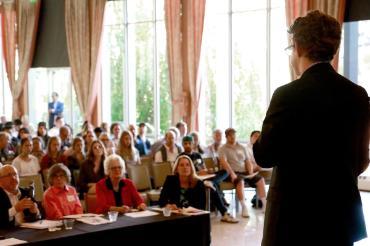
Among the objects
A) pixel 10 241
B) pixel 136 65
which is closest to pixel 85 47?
pixel 136 65

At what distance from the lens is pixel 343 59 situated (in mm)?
9672

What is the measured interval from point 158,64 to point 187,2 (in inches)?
64.0

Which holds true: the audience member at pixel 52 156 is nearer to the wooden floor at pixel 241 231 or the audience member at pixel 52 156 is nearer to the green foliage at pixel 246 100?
the wooden floor at pixel 241 231

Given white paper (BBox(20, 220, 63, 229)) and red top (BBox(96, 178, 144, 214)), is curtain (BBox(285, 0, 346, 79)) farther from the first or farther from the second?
white paper (BBox(20, 220, 63, 229))

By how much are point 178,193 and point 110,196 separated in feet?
2.82

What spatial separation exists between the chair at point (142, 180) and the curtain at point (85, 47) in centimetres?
551

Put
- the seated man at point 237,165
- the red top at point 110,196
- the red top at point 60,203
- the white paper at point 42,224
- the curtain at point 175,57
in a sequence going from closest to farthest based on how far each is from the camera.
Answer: the white paper at point 42,224, the red top at point 60,203, the red top at point 110,196, the seated man at point 237,165, the curtain at point 175,57

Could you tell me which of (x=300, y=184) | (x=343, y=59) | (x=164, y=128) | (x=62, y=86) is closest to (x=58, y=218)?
(x=300, y=184)

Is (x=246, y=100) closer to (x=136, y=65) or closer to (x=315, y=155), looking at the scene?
(x=136, y=65)

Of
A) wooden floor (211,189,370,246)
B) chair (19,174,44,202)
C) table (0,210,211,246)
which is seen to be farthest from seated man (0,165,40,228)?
wooden floor (211,189,370,246)

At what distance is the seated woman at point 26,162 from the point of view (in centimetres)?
722

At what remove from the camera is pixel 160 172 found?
761 centimetres

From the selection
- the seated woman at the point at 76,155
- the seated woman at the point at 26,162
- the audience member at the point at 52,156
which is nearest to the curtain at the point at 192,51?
the seated woman at the point at 76,155

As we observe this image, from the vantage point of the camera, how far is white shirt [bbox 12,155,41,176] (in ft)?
23.6
